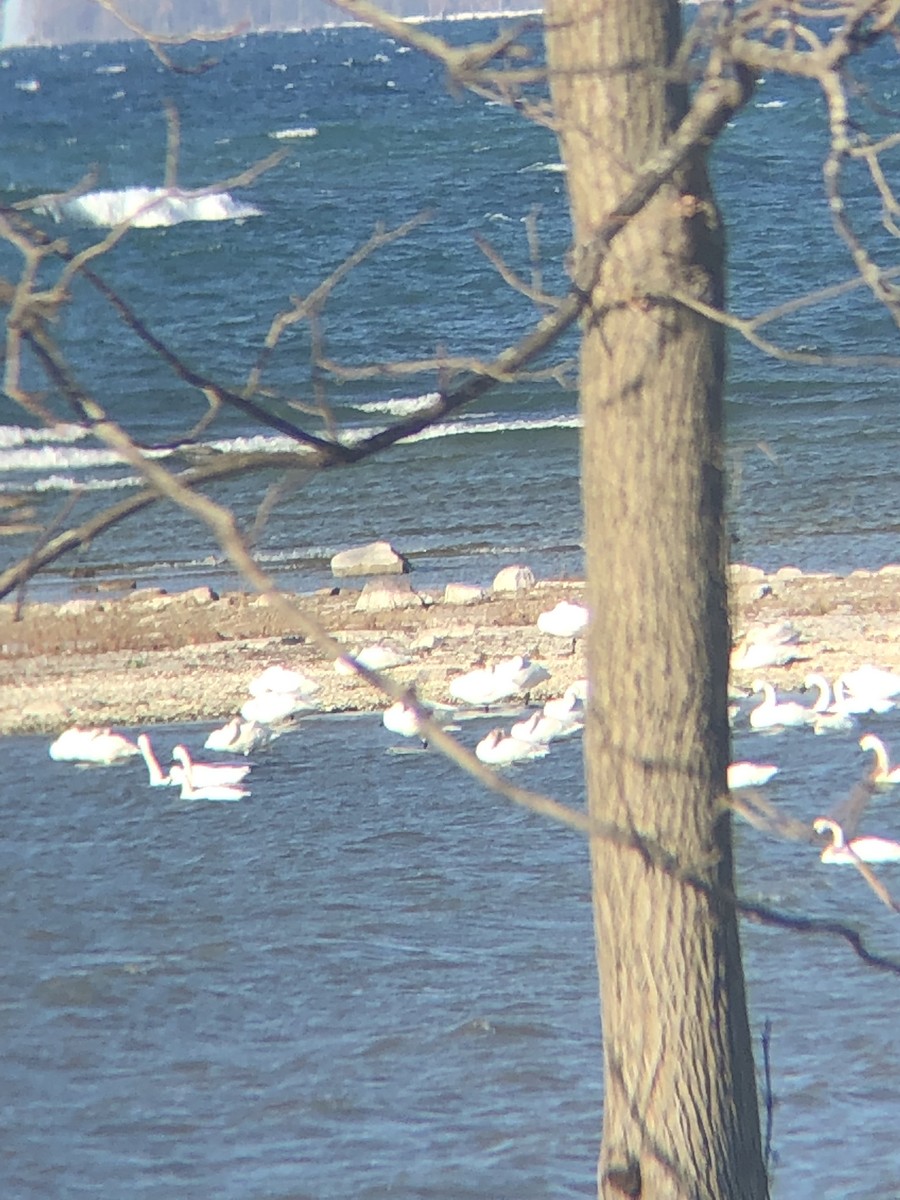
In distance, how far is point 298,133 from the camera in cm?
4681

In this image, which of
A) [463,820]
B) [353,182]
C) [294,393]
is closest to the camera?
[463,820]

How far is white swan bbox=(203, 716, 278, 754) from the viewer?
23.2ft

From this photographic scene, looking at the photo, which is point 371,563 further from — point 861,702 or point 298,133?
point 298,133

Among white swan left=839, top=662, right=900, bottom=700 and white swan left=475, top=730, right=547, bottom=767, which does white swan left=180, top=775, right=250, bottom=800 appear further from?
white swan left=839, top=662, right=900, bottom=700

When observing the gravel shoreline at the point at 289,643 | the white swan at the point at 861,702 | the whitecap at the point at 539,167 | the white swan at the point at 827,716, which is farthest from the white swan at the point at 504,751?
the whitecap at the point at 539,167

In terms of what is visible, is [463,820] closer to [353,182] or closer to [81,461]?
[81,461]

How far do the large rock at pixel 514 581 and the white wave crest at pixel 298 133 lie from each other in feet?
121

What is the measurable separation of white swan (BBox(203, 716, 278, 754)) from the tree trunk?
432 centimetres

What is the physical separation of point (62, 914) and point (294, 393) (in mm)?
13598

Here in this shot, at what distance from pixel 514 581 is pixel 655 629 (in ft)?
22.3

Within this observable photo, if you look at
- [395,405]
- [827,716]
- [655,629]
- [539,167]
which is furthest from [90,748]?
[539,167]

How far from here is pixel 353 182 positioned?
37188mm

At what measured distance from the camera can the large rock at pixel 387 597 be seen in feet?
30.2

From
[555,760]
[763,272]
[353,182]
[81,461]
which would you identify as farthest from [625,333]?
[353,182]
